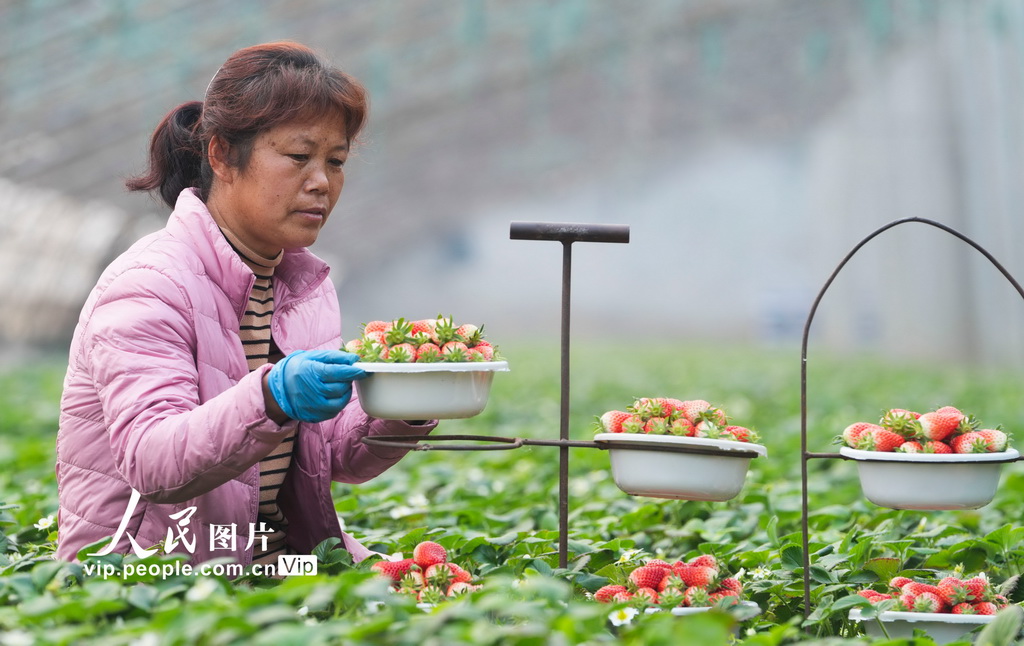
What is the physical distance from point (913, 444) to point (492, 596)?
91cm

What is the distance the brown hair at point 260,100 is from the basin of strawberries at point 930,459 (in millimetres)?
1214

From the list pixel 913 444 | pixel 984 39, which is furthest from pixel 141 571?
pixel 984 39

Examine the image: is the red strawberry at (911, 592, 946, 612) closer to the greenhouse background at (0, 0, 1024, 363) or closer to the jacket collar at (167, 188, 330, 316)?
the jacket collar at (167, 188, 330, 316)

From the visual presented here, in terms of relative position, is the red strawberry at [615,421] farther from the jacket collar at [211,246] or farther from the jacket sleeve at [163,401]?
the jacket collar at [211,246]

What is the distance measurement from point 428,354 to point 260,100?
0.65 metres

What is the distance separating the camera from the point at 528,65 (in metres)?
16.9

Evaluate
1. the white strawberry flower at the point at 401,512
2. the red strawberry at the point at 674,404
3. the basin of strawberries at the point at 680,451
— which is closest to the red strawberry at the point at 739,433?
the basin of strawberries at the point at 680,451

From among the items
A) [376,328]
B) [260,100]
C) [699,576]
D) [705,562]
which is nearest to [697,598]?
[699,576]

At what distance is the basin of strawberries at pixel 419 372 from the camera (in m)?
2.16

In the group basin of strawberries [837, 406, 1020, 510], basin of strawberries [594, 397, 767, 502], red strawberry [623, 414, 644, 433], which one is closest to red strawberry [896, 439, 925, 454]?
basin of strawberries [837, 406, 1020, 510]

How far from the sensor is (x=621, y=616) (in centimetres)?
209

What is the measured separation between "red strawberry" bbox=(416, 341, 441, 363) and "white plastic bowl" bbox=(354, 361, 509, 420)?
3 cm

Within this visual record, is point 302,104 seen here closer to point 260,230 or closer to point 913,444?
point 260,230

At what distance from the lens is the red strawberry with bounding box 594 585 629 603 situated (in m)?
2.27
